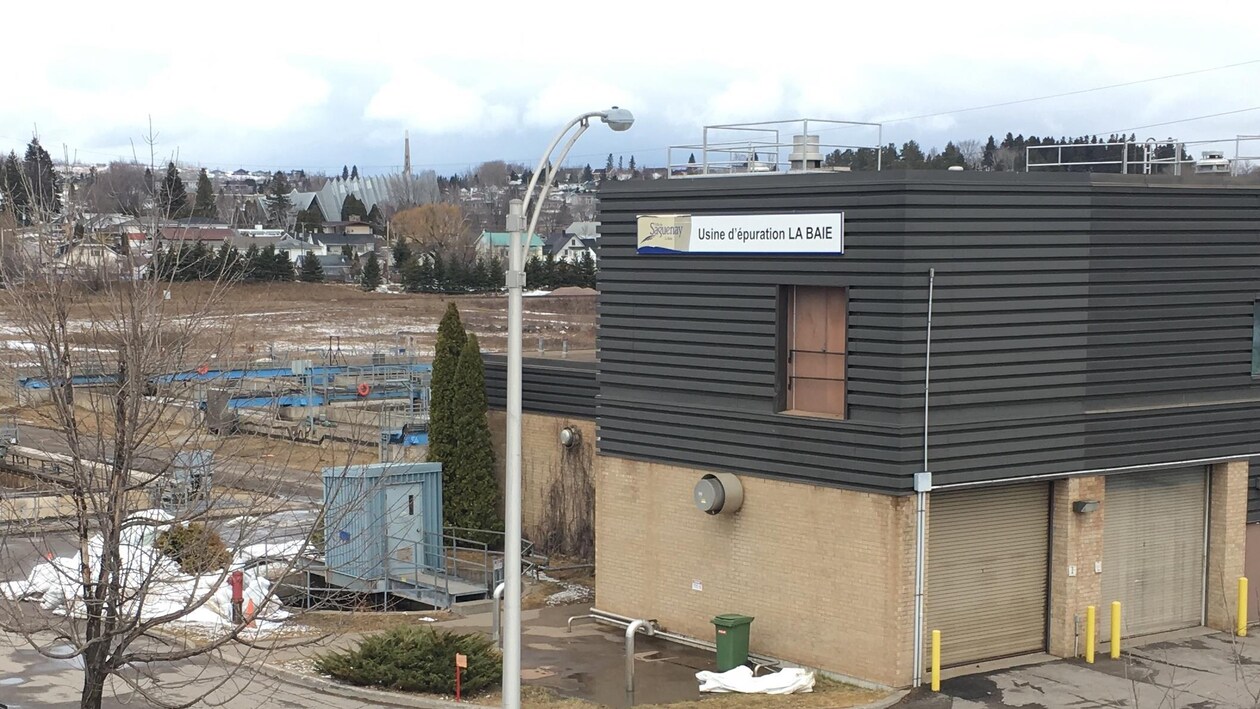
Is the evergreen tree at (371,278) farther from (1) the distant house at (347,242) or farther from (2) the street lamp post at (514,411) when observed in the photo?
(2) the street lamp post at (514,411)

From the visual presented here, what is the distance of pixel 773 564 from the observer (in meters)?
21.0

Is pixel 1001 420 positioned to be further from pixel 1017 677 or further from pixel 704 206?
pixel 704 206

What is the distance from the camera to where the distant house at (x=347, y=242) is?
157 m

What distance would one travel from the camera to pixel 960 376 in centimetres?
2008

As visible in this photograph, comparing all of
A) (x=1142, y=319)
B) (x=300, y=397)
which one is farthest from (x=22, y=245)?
(x=300, y=397)

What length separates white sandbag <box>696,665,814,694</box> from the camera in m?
19.5

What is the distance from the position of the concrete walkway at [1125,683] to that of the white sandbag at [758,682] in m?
1.45

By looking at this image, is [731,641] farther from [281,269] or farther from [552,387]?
[281,269]

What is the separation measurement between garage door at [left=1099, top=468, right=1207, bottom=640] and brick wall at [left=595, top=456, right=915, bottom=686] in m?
4.39

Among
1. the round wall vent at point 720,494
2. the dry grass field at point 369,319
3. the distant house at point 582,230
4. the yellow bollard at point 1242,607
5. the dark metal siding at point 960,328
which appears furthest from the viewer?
the distant house at point 582,230

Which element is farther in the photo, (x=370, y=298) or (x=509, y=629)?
(x=370, y=298)

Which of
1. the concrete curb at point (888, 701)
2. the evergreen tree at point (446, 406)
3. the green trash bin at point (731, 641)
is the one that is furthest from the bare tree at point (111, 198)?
the concrete curb at point (888, 701)

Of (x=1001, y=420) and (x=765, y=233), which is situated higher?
(x=765, y=233)

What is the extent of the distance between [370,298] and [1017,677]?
8531 cm
